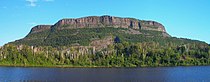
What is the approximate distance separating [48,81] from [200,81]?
44.9 meters

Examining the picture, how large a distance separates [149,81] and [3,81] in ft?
141

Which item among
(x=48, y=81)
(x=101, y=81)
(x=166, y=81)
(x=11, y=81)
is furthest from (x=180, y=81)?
(x=11, y=81)

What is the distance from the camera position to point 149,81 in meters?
115

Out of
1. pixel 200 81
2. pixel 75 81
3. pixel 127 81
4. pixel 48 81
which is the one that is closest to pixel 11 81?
pixel 48 81

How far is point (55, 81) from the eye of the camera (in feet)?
380

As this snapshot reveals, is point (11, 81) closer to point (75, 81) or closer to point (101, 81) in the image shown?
point (75, 81)

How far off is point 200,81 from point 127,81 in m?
21.5

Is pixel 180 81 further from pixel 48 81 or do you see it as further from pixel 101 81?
pixel 48 81

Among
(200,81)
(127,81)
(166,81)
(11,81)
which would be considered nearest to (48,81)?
(11,81)

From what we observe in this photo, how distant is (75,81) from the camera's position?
116 metres

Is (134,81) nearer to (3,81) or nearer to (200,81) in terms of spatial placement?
(200,81)

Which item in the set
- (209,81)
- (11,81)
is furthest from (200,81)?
(11,81)

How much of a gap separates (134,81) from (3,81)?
38561 millimetres

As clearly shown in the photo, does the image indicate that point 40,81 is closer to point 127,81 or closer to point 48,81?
point 48,81
